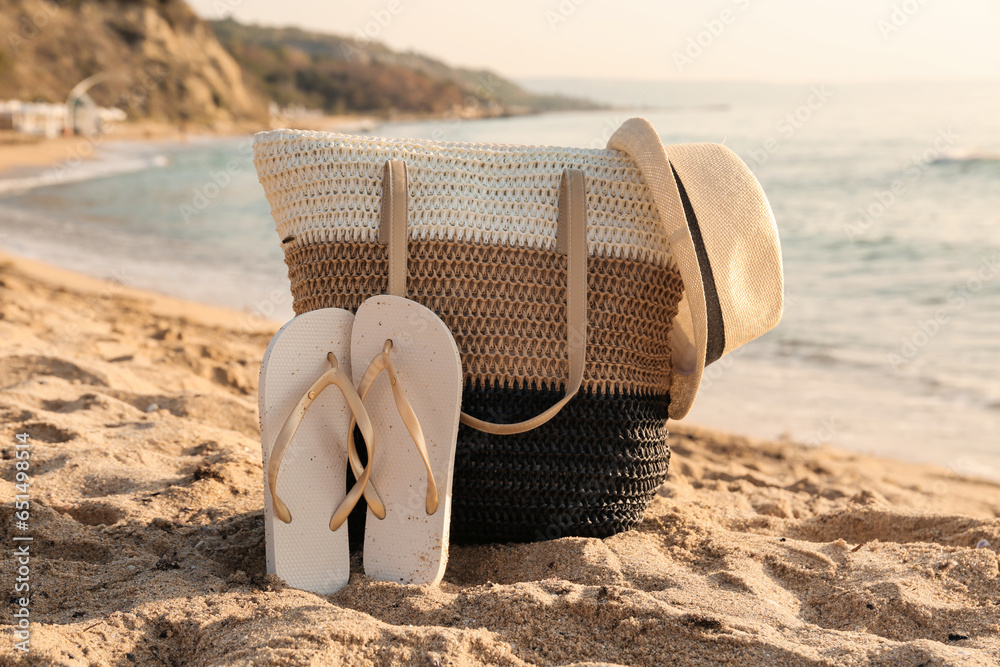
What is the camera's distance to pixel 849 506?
2.50 metres

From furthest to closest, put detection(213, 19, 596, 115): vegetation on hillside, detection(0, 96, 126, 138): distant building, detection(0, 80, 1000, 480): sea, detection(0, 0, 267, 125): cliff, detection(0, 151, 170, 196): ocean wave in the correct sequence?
1. detection(213, 19, 596, 115): vegetation on hillside
2. detection(0, 0, 267, 125): cliff
3. detection(0, 96, 126, 138): distant building
4. detection(0, 151, 170, 196): ocean wave
5. detection(0, 80, 1000, 480): sea

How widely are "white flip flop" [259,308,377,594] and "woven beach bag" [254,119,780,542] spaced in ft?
0.53

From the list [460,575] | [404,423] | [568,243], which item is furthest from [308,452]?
[568,243]

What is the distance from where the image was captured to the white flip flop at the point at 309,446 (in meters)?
1.77

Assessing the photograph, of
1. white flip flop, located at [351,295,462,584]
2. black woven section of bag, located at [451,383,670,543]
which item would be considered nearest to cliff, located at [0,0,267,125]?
white flip flop, located at [351,295,462,584]

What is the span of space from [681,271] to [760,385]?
3085 mm

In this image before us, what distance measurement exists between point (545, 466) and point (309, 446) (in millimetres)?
549

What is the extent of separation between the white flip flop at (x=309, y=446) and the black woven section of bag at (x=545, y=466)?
28 cm

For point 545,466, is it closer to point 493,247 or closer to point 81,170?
point 493,247

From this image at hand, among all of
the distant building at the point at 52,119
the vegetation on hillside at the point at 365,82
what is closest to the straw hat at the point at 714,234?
the distant building at the point at 52,119

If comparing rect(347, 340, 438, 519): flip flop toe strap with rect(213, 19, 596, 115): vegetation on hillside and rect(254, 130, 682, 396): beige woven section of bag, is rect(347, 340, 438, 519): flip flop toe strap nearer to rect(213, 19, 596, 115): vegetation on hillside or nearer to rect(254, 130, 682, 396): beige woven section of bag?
rect(254, 130, 682, 396): beige woven section of bag

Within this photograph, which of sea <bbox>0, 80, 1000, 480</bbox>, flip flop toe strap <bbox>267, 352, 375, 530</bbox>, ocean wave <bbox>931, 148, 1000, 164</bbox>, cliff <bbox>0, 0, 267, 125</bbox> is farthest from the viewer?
cliff <bbox>0, 0, 267, 125</bbox>

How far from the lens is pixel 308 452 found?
6.05 feet

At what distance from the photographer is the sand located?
1.48 meters
